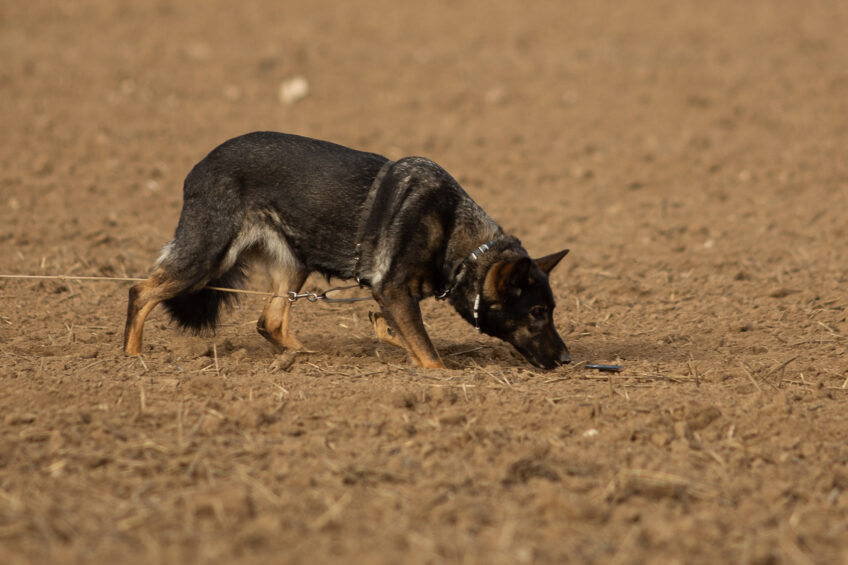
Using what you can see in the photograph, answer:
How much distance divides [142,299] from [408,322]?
1.84m

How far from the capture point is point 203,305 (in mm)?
6598

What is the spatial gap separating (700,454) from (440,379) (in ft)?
5.49

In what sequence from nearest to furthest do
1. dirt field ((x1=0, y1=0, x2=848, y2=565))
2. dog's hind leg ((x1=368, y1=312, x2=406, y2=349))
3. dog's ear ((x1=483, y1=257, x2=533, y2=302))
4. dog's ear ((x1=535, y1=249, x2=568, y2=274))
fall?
dirt field ((x1=0, y1=0, x2=848, y2=565)) < dog's ear ((x1=483, y1=257, x2=533, y2=302)) < dog's ear ((x1=535, y1=249, x2=568, y2=274)) < dog's hind leg ((x1=368, y1=312, x2=406, y2=349))

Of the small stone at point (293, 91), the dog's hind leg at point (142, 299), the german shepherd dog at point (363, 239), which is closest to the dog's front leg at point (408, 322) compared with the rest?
the german shepherd dog at point (363, 239)

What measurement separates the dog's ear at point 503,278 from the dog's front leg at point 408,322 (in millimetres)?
500

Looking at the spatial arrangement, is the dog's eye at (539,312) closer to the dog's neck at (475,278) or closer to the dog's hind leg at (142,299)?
the dog's neck at (475,278)

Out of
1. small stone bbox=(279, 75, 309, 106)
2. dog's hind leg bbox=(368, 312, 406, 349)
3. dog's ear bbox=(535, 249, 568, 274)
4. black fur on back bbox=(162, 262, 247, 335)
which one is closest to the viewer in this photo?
dog's ear bbox=(535, 249, 568, 274)

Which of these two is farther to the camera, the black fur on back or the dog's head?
the black fur on back

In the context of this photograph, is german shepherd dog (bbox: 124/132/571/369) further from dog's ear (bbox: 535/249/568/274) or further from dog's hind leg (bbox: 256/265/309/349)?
dog's hind leg (bbox: 256/265/309/349)

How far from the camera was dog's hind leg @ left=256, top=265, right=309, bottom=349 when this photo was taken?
690cm

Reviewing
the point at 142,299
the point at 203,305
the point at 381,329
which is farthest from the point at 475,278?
the point at 142,299

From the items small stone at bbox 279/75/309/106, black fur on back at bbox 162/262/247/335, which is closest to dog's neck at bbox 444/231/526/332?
black fur on back at bbox 162/262/247/335

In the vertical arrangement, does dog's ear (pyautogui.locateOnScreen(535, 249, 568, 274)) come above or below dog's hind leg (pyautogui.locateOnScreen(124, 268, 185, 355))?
above

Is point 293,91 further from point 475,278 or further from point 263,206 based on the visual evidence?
point 475,278
